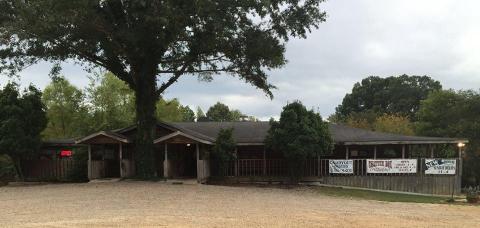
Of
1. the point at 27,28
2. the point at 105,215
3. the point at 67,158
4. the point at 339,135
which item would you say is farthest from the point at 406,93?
the point at 105,215

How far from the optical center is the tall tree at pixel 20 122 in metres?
30.1

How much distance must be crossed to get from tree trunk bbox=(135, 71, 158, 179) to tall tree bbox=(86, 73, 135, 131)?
18.8 metres

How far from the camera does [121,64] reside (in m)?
29.4

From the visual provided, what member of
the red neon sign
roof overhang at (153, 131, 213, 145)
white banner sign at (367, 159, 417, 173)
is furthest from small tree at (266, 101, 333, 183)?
the red neon sign

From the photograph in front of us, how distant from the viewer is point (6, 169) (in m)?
34.1

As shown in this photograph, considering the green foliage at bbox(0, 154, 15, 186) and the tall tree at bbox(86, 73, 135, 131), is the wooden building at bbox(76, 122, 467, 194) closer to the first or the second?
the green foliage at bbox(0, 154, 15, 186)

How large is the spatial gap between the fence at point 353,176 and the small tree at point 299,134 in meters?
1.99

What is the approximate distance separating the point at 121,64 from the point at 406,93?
67037 millimetres

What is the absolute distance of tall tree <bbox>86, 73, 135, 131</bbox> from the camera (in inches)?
1959

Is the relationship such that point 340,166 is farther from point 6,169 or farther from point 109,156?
point 6,169

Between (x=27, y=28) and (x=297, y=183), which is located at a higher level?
(x=27, y=28)

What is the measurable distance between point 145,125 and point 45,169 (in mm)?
8011

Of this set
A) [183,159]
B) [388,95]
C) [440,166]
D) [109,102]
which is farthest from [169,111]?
[388,95]

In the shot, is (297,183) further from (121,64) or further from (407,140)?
(121,64)
